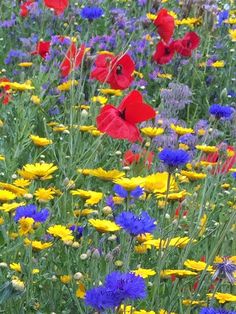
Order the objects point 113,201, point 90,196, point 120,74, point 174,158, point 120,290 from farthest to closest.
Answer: point 120,74 < point 113,201 < point 90,196 < point 174,158 < point 120,290

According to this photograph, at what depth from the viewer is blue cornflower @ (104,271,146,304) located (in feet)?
4.28

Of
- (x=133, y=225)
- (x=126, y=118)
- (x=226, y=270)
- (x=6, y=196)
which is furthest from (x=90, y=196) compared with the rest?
(x=226, y=270)

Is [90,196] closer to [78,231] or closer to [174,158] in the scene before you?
[78,231]

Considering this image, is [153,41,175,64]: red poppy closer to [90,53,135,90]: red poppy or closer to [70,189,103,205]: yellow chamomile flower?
[90,53,135,90]: red poppy

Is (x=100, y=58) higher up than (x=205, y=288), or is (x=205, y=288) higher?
(x=100, y=58)

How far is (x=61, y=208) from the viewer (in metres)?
2.19

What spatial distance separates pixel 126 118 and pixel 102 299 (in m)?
0.90

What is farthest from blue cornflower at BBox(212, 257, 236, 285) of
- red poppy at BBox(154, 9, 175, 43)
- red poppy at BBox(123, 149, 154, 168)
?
red poppy at BBox(154, 9, 175, 43)

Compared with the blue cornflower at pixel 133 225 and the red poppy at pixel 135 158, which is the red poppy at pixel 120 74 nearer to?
the red poppy at pixel 135 158

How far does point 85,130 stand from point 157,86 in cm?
156

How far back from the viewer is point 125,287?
1.31 m

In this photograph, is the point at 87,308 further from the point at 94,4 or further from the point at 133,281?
the point at 94,4

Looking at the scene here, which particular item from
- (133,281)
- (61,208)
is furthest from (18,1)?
(133,281)

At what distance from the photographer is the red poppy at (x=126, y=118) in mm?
2156
